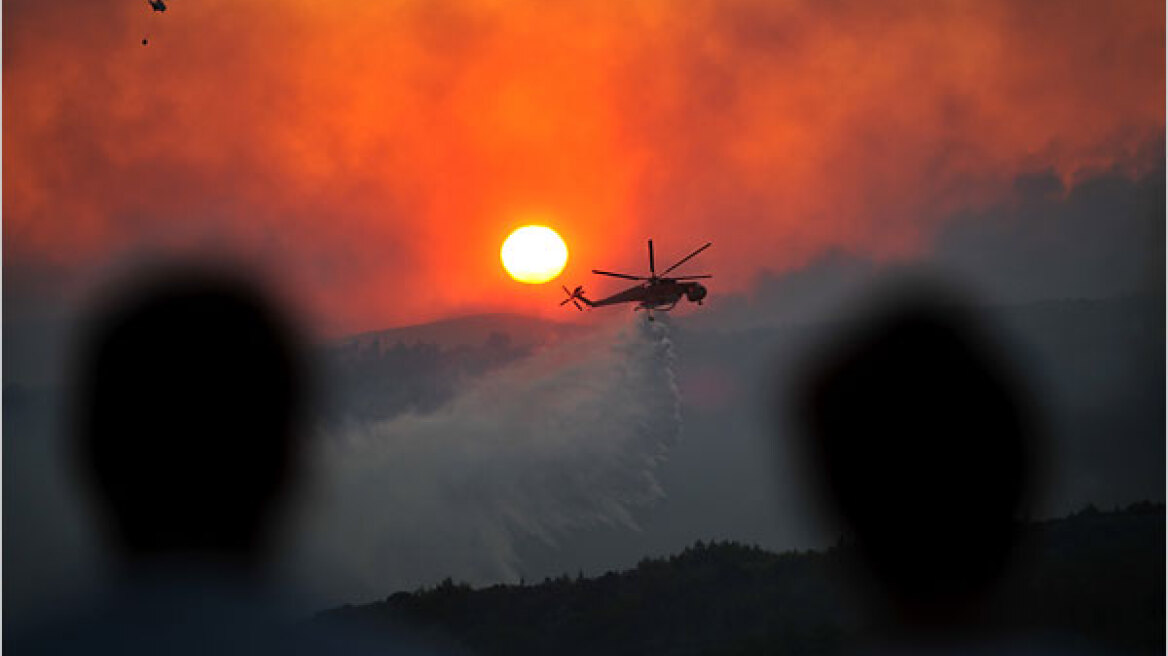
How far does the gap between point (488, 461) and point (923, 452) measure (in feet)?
165

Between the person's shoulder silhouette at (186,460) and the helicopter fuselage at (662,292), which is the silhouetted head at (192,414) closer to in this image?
the person's shoulder silhouette at (186,460)

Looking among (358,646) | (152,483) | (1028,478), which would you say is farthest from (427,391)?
(358,646)

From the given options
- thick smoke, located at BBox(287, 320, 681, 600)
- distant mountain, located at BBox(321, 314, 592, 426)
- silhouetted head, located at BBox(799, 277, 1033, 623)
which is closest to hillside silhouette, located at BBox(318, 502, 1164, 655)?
silhouetted head, located at BBox(799, 277, 1033, 623)

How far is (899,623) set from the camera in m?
56.1

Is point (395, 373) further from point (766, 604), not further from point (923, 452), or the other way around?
point (766, 604)

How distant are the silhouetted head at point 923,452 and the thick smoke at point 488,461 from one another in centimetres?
2171

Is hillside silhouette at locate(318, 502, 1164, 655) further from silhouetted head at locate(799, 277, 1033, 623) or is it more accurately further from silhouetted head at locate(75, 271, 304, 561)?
silhouetted head at locate(75, 271, 304, 561)

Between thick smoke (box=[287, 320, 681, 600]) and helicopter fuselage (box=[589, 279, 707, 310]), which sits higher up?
helicopter fuselage (box=[589, 279, 707, 310])

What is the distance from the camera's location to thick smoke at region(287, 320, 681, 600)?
393 ft

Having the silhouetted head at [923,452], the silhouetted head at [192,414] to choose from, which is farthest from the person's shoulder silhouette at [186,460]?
the silhouetted head at [923,452]

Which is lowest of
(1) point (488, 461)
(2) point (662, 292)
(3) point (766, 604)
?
(1) point (488, 461)

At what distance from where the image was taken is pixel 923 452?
15112 centimetres

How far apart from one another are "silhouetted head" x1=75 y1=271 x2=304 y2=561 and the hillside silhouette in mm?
52788

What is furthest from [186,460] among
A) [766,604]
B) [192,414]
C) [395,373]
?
[766,604]
